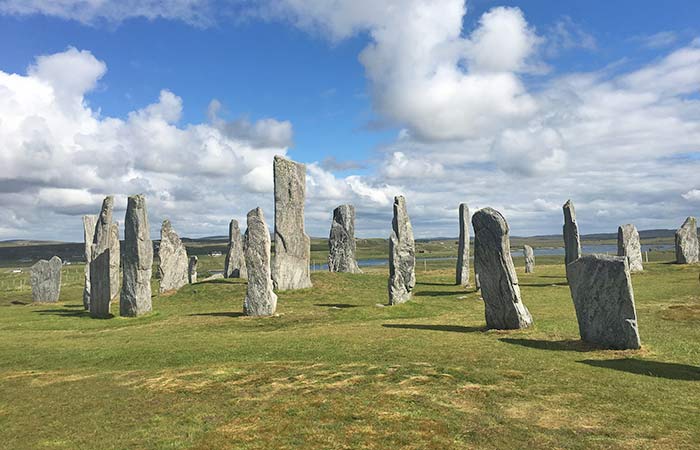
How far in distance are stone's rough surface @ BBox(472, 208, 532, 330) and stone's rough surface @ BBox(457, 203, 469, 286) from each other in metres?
19.9

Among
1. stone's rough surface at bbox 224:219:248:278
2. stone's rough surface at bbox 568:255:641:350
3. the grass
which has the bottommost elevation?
the grass

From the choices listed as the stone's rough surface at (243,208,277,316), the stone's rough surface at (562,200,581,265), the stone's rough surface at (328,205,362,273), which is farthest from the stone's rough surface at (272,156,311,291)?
the stone's rough surface at (562,200,581,265)

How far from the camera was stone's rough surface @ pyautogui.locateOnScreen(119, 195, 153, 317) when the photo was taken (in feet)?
86.7

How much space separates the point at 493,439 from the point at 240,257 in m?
38.3

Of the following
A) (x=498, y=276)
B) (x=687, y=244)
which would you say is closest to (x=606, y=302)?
(x=498, y=276)

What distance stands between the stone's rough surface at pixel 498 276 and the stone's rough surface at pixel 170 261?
2715cm

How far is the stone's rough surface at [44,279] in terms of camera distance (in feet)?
117

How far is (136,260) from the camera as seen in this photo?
2634 cm

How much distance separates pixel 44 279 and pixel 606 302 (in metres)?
36.3

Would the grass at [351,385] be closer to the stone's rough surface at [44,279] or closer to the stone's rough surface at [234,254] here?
the stone's rough surface at [44,279]

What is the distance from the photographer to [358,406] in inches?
403

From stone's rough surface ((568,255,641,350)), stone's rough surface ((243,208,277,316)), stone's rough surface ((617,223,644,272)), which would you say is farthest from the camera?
stone's rough surface ((617,223,644,272))

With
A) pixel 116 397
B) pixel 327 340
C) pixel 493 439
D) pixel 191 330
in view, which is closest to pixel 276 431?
pixel 493 439

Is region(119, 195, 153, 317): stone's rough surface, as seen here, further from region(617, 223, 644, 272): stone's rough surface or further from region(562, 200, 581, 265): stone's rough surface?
region(617, 223, 644, 272): stone's rough surface
